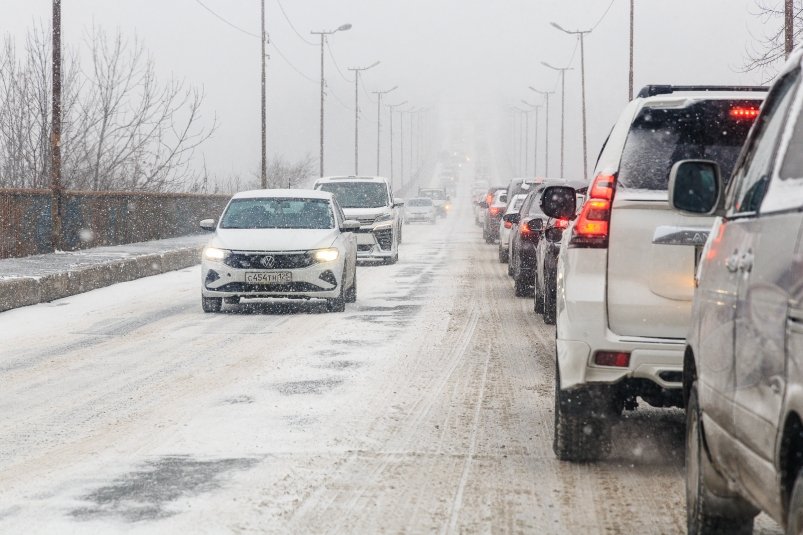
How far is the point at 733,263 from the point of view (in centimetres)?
426

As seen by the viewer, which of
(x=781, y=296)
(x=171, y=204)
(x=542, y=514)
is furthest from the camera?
(x=171, y=204)

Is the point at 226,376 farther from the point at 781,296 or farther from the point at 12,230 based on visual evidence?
the point at 12,230

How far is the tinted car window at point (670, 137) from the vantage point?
6.79 m

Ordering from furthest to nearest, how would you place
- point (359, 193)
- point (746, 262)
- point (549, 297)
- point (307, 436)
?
point (359, 193) < point (549, 297) < point (307, 436) < point (746, 262)

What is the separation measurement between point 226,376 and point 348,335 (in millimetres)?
3445

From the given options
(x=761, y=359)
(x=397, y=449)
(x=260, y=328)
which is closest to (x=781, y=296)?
(x=761, y=359)

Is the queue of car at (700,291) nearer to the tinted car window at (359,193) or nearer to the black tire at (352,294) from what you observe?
the black tire at (352,294)

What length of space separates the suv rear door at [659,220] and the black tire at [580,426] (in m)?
0.47

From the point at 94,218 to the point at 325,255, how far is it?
47.8ft

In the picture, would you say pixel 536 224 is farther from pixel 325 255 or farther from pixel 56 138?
pixel 56 138

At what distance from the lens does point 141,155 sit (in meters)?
44.0

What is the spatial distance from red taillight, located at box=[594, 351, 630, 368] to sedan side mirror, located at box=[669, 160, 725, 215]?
1.94 metres

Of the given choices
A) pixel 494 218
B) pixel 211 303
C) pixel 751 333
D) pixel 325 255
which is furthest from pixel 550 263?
pixel 494 218

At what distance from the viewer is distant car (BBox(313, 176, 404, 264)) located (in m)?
28.0
